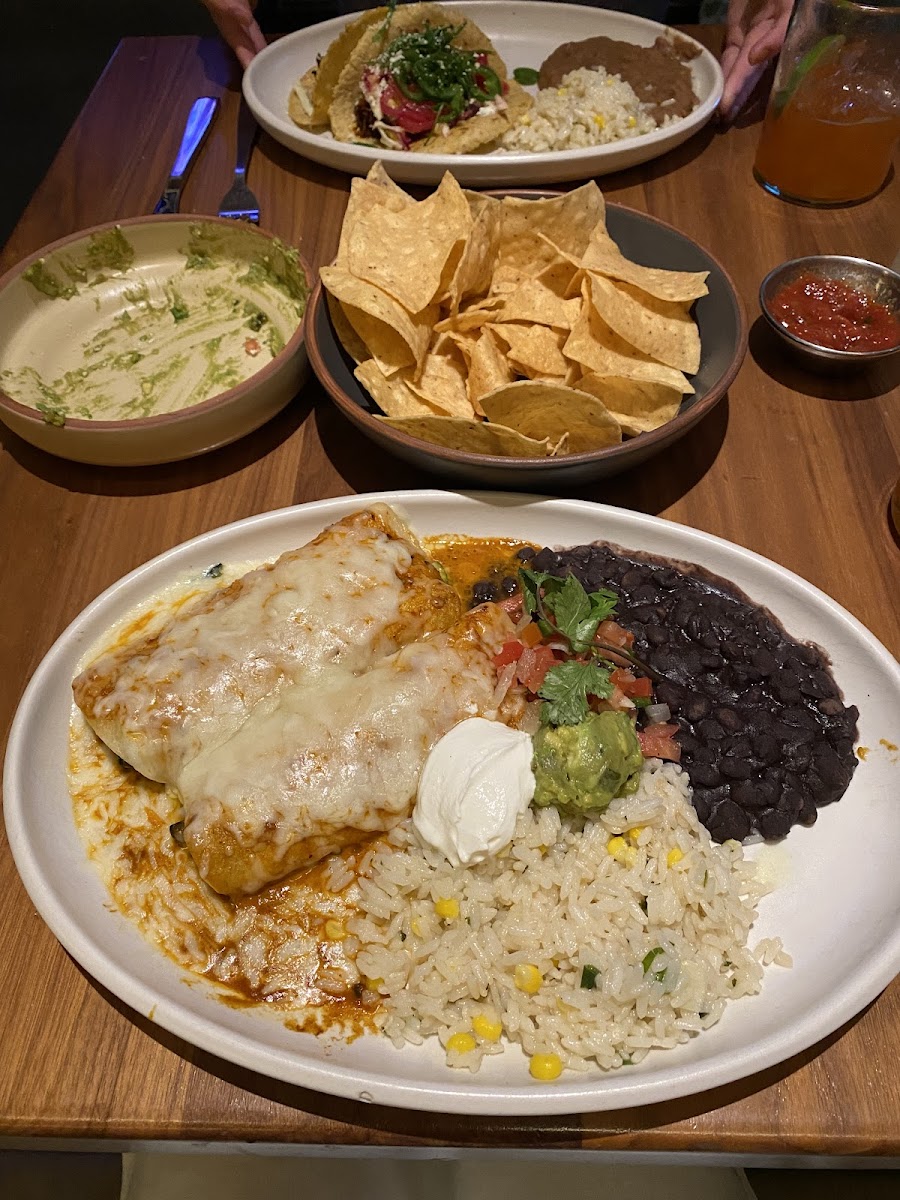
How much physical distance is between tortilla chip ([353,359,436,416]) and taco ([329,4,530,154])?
1463mm

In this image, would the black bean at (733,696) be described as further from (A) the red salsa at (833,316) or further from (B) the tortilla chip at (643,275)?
(A) the red salsa at (833,316)

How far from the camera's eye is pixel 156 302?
291cm

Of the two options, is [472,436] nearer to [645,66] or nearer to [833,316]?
[833,316]

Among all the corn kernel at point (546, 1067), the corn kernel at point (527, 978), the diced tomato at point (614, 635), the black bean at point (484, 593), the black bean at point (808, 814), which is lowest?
the black bean at point (808, 814)

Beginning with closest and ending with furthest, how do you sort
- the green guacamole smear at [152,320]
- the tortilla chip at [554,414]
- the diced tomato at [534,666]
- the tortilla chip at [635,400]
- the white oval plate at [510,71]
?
the diced tomato at [534,666] < the tortilla chip at [554,414] < the tortilla chip at [635,400] < the green guacamole smear at [152,320] < the white oval plate at [510,71]

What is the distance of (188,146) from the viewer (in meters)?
3.44

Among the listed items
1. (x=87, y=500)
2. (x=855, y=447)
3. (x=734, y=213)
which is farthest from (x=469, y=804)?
(x=734, y=213)

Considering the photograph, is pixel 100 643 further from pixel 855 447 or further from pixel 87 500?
pixel 855 447

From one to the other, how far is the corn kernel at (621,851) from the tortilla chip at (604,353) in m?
1.31

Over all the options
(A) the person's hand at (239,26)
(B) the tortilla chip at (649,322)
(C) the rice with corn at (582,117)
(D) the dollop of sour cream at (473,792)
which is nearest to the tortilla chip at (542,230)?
(B) the tortilla chip at (649,322)

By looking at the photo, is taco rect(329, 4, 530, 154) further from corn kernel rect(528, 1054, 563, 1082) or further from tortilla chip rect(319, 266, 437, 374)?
corn kernel rect(528, 1054, 563, 1082)

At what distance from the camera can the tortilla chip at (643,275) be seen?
235 centimetres

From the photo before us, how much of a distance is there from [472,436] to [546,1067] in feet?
4.92

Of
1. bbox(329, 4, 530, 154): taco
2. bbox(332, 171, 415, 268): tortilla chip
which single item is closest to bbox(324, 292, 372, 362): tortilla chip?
bbox(332, 171, 415, 268): tortilla chip
